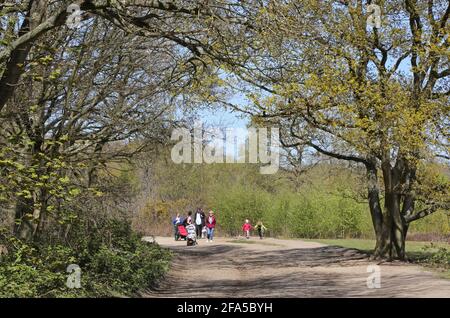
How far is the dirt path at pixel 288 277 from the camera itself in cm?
1449

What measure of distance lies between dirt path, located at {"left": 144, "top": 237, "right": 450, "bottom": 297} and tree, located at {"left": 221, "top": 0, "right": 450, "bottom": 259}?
2826mm

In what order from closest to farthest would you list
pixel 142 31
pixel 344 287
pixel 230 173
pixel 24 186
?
pixel 24 186
pixel 142 31
pixel 344 287
pixel 230 173

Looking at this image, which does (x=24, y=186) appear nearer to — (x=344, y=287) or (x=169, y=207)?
(x=344, y=287)

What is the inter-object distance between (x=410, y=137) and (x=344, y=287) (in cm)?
499

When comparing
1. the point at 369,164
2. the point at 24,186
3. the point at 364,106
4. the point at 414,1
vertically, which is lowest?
the point at 24,186

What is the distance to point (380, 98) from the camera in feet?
61.9

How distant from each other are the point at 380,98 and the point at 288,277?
576cm

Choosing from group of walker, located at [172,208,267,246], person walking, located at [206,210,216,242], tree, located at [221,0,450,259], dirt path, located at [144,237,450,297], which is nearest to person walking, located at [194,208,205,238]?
group of walker, located at [172,208,267,246]

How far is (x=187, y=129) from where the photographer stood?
21.9 m

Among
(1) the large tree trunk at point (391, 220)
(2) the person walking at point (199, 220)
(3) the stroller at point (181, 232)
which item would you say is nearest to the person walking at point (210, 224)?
(2) the person walking at point (199, 220)

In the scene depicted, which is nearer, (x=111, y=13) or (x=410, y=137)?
(x=111, y=13)

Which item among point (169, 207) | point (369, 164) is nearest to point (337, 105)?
point (369, 164)

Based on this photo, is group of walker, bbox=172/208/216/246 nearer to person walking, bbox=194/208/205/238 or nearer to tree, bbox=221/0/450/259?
person walking, bbox=194/208/205/238

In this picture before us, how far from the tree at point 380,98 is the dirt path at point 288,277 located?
283 cm
